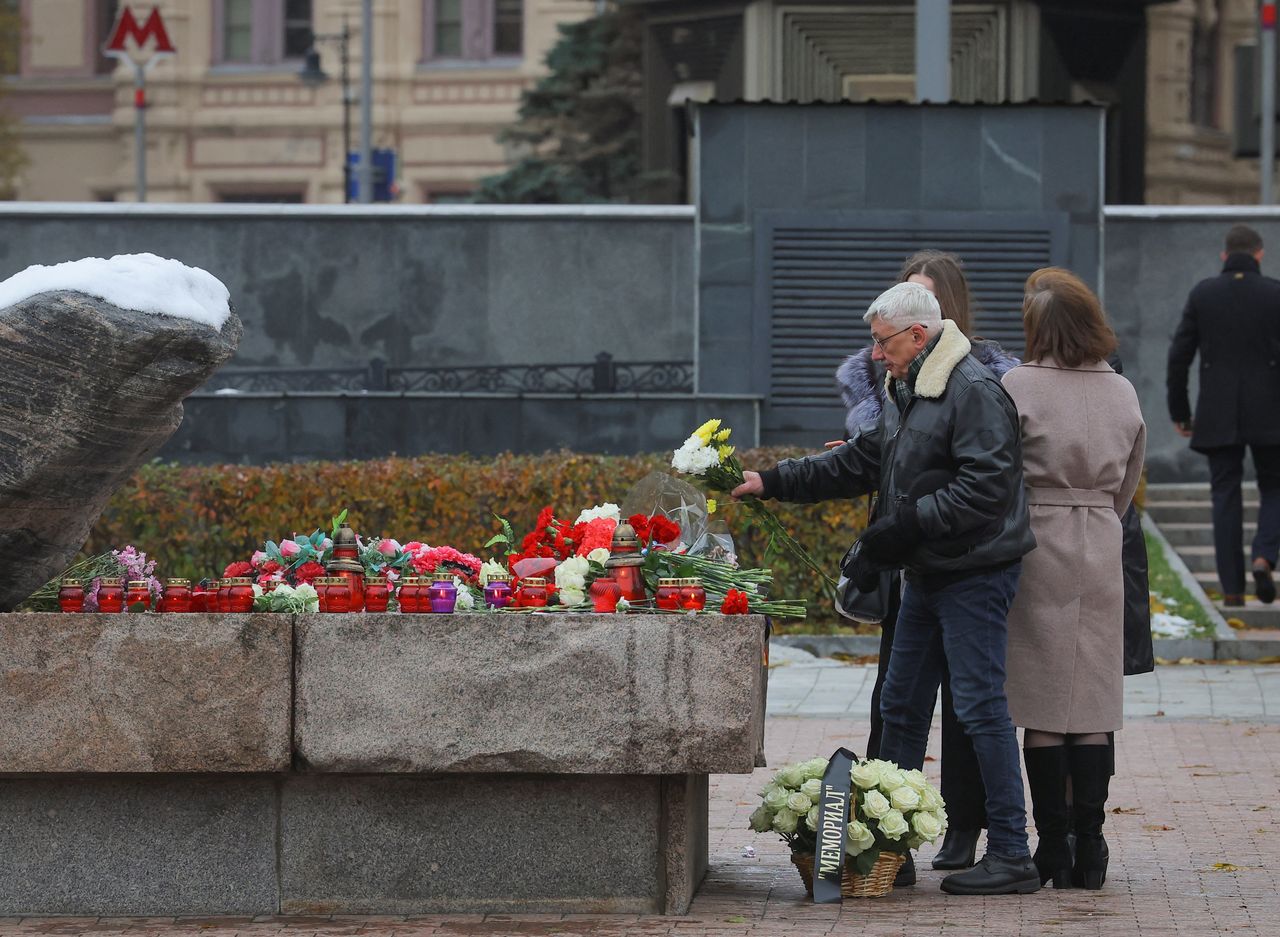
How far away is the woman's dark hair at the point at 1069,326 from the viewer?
6.89 metres

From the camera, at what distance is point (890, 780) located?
262 inches

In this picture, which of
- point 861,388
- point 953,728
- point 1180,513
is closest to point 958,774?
point 953,728

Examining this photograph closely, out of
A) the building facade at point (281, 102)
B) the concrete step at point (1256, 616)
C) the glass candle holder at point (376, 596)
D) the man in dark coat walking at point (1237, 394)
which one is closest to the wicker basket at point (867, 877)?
the glass candle holder at point (376, 596)

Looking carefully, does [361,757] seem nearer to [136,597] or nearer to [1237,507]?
[136,597]

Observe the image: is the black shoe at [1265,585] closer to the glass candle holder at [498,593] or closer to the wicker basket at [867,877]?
the wicker basket at [867,877]

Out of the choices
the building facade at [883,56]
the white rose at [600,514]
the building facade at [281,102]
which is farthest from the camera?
the building facade at [281,102]

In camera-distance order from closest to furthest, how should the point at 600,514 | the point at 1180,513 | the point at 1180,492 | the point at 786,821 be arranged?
1. the point at 786,821
2. the point at 600,514
3. the point at 1180,513
4. the point at 1180,492

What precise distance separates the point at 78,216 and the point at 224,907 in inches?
423

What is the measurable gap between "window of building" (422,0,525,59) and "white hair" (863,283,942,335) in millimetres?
34794

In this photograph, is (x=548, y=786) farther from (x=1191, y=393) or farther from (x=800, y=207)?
(x=1191, y=393)

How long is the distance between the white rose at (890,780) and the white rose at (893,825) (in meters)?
0.11

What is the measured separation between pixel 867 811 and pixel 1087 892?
78 cm

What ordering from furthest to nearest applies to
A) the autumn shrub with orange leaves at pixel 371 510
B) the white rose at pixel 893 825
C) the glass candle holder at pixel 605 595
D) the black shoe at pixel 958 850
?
the autumn shrub with orange leaves at pixel 371 510 → the black shoe at pixel 958 850 → the white rose at pixel 893 825 → the glass candle holder at pixel 605 595

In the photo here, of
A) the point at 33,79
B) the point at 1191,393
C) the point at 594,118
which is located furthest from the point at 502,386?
the point at 33,79
